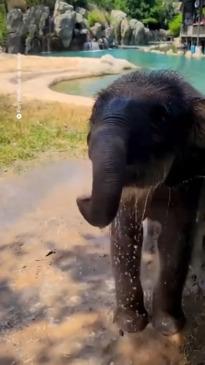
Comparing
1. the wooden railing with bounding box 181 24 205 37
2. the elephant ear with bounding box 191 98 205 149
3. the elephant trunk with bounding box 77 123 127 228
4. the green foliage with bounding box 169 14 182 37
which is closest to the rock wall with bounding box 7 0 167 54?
the green foliage with bounding box 169 14 182 37

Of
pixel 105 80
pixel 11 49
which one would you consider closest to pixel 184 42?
pixel 11 49

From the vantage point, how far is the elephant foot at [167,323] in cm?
303

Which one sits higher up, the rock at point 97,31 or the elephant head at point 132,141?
the elephant head at point 132,141

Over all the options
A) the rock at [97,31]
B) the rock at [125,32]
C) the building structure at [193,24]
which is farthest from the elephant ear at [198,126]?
the rock at [125,32]

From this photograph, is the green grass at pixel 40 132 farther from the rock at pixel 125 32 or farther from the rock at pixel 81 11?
the rock at pixel 125 32

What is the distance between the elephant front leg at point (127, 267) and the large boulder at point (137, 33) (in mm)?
48652

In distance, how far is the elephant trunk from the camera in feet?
5.87

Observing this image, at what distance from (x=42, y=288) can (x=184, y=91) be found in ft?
6.29

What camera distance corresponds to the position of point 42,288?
374 cm

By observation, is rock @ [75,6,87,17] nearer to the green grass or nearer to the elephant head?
the green grass

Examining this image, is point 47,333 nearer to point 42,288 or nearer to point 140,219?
point 42,288

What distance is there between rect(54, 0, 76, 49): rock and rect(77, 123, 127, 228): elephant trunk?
40.6 m

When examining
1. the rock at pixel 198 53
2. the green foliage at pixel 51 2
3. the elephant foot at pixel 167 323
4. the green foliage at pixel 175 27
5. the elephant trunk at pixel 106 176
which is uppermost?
the elephant trunk at pixel 106 176

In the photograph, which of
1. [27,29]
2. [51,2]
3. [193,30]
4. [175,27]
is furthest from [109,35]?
[27,29]
